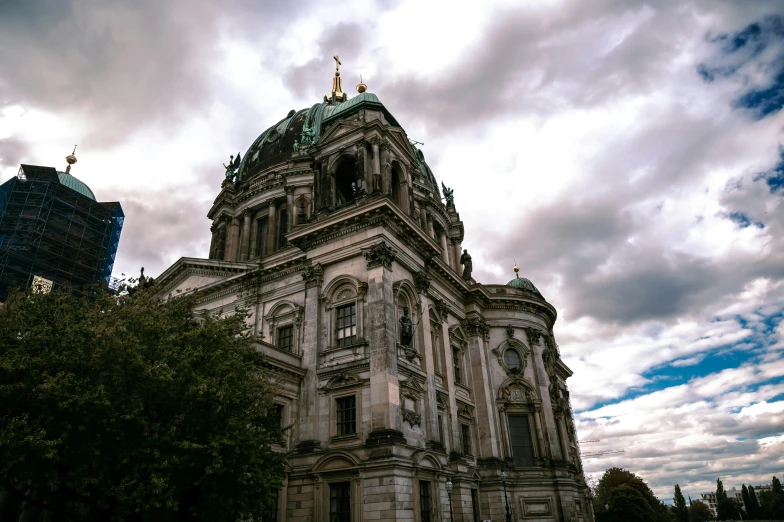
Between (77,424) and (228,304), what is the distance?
755 inches

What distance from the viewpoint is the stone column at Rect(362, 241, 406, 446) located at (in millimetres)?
23344

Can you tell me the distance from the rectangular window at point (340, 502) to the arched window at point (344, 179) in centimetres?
1601

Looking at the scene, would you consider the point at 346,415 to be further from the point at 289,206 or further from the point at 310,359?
the point at 289,206

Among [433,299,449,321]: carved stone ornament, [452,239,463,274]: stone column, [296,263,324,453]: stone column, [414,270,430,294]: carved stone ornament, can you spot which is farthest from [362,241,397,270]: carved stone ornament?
[452,239,463,274]: stone column

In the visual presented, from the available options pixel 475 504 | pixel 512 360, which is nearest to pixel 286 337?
pixel 475 504

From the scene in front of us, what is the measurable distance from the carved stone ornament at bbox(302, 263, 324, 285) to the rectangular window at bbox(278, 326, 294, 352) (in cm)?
314

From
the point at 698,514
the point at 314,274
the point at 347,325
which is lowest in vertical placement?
the point at 698,514

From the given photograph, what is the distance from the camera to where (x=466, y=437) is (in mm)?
32656

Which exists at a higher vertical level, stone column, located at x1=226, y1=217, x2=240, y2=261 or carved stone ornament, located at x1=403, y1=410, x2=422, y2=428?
stone column, located at x1=226, y1=217, x2=240, y2=261

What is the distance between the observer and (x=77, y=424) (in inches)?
A: 607

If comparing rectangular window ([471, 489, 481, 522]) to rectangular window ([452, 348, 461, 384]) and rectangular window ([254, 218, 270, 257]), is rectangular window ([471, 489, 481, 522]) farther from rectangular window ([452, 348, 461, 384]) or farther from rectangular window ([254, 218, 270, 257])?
rectangular window ([254, 218, 270, 257])

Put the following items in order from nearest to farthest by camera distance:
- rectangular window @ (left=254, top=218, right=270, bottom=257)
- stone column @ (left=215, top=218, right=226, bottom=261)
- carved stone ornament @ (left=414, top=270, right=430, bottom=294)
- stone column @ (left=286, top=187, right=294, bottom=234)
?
1. carved stone ornament @ (left=414, top=270, right=430, bottom=294)
2. stone column @ (left=286, top=187, right=294, bottom=234)
3. rectangular window @ (left=254, top=218, right=270, bottom=257)
4. stone column @ (left=215, top=218, right=226, bottom=261)

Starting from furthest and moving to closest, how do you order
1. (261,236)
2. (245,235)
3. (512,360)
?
1. (261,236)
2. (245,235)
3. (512,360)

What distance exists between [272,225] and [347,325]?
17912 mm
